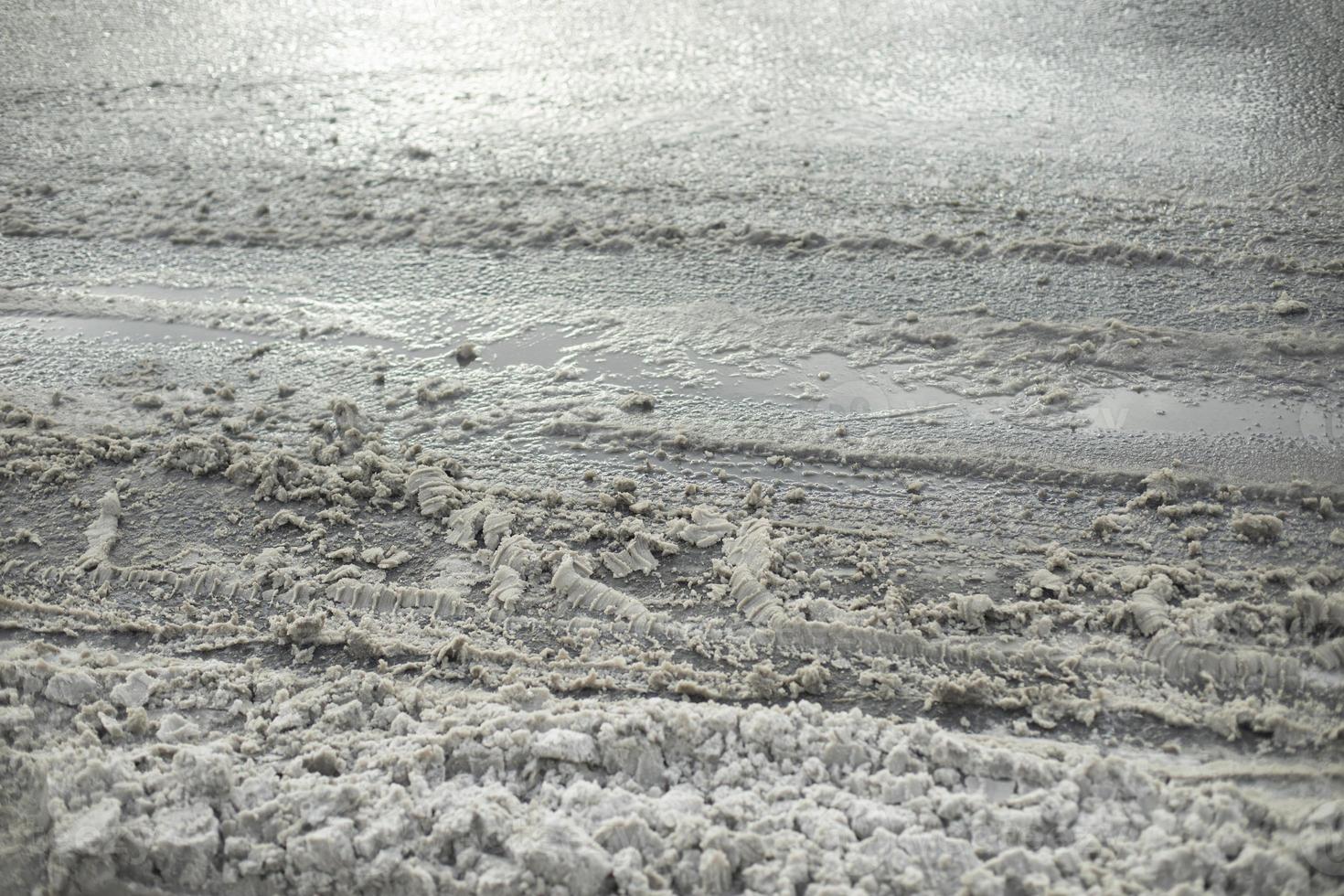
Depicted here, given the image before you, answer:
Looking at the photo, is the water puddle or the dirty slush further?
the water puddle

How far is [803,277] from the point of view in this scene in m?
3.67

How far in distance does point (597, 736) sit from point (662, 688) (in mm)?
289

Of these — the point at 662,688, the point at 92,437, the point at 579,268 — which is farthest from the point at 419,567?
the point at 579,268

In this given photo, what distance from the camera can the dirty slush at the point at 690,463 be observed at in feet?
6.32

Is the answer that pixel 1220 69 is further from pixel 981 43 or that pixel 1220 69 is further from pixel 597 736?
pixel 597 736

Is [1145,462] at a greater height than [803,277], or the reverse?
[803,277]

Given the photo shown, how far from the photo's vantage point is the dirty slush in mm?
1926

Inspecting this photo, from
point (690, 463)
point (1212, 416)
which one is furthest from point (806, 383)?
point (1212, 416)

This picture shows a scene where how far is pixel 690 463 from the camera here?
299cm

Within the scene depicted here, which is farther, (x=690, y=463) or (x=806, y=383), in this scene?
(x=806, y=383)

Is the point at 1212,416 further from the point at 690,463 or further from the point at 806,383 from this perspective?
the point at 690,463

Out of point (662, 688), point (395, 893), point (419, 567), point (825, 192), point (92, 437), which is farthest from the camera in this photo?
point (825, 192)

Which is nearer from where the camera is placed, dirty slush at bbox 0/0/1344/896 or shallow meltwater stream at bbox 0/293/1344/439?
dirty slush at bbox 0/0/1344/896

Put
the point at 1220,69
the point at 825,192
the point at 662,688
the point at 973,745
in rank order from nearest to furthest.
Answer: the point at 973,745 < the point at 662,688 < the point at 825,192 < the point at 1220,69
